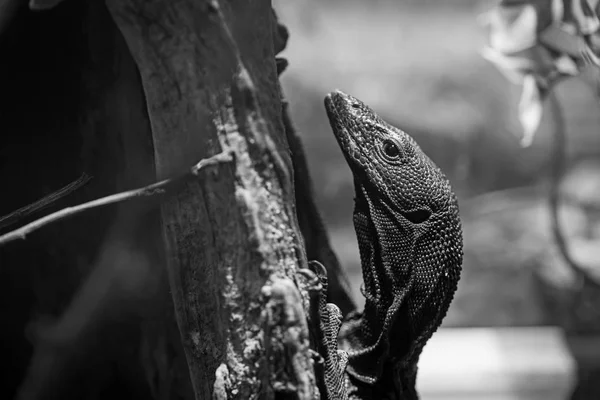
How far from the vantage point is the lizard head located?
101cm

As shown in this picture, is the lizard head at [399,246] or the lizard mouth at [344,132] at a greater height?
the lizard mouth at [344,132]

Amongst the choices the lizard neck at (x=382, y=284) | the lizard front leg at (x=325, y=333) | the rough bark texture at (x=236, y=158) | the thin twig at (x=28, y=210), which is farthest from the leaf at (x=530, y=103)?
the thin twig at (x=28, y=210)

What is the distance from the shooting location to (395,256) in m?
1.02

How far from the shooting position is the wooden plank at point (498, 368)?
234 centimetres

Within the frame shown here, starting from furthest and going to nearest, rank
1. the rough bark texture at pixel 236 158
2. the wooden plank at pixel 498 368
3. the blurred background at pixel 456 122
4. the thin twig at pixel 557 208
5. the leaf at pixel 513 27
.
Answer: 1. the blurred background at pixel 456 122
2. the thin twig at pixel 557 208
3. the wooden plank at pixel 498 368
4. the leaf at pixel 513 27
5. the rough bark texture at pixel 236 158

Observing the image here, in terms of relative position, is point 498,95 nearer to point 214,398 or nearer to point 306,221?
point 306,221

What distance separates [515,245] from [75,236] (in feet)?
8.53

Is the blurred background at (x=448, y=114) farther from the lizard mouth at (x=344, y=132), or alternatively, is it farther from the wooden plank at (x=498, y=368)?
the lizard mouth at (x=344, y=132)

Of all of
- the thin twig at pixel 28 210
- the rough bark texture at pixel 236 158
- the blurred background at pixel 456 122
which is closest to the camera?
the rough bark texture at pixel 236 158

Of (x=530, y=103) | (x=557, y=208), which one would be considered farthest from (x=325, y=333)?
(x=557, y=208)

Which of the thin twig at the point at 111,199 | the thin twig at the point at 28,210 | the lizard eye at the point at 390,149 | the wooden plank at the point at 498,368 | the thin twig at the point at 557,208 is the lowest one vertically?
the wooden plank at the point at 498,368

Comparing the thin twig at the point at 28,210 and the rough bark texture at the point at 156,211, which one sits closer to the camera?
the rough bark texture at the point at 156,211

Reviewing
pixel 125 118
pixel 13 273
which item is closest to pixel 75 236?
pixel 13 273

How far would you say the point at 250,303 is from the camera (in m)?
0.77
